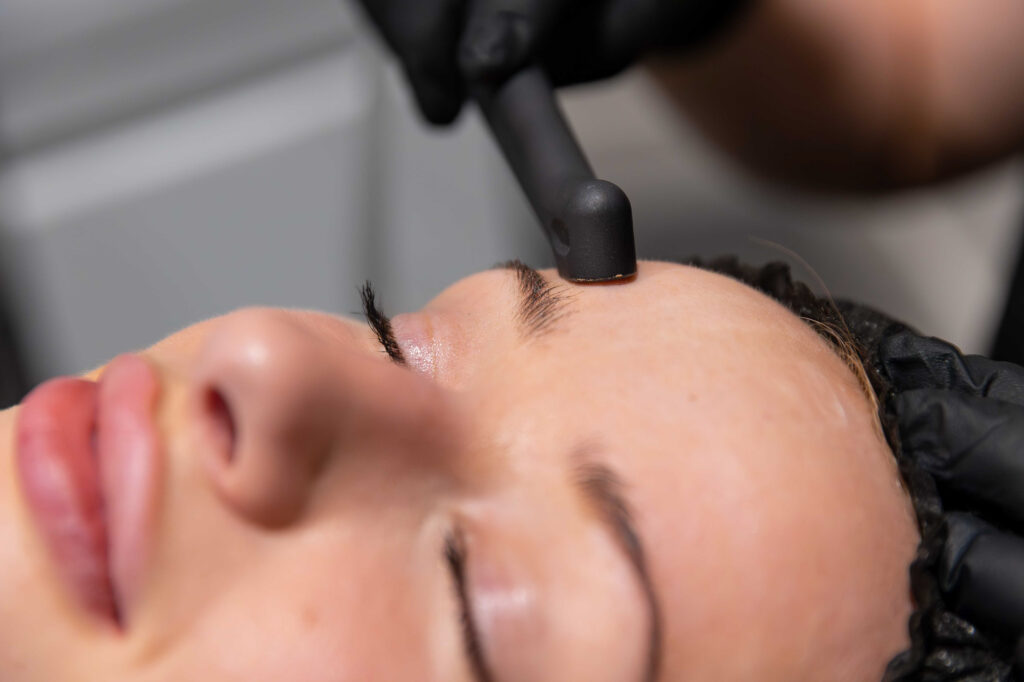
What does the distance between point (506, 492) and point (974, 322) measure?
3.02 feet

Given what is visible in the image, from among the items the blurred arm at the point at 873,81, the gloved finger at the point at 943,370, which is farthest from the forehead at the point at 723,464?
the blurred arm at the point at 873,81

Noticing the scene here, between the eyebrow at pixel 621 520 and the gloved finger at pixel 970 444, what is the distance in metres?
0.26

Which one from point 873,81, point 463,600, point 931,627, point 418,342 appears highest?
point 873,81

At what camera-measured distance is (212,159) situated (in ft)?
4.24

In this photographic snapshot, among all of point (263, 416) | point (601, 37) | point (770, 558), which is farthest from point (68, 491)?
point (601, 37)

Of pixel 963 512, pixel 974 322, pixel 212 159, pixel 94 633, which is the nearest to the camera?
pixel 94 633

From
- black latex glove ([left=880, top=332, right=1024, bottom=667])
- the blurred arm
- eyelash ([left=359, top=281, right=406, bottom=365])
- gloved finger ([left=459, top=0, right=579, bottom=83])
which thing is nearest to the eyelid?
eyelash ([left=359, top=281, right=406, bottom=365])

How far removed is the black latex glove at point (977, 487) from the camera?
585mm

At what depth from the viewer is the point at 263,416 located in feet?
1.62

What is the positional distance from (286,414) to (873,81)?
810 millimetres

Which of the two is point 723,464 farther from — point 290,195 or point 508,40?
point 290,195

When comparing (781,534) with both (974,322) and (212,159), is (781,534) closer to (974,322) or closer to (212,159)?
(974,322)

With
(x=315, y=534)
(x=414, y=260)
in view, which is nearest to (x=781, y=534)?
(x=315, y=534)

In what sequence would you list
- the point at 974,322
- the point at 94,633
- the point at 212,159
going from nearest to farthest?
1. the point at 94,633
2. the point at 974,322
3. the point at 212,159
